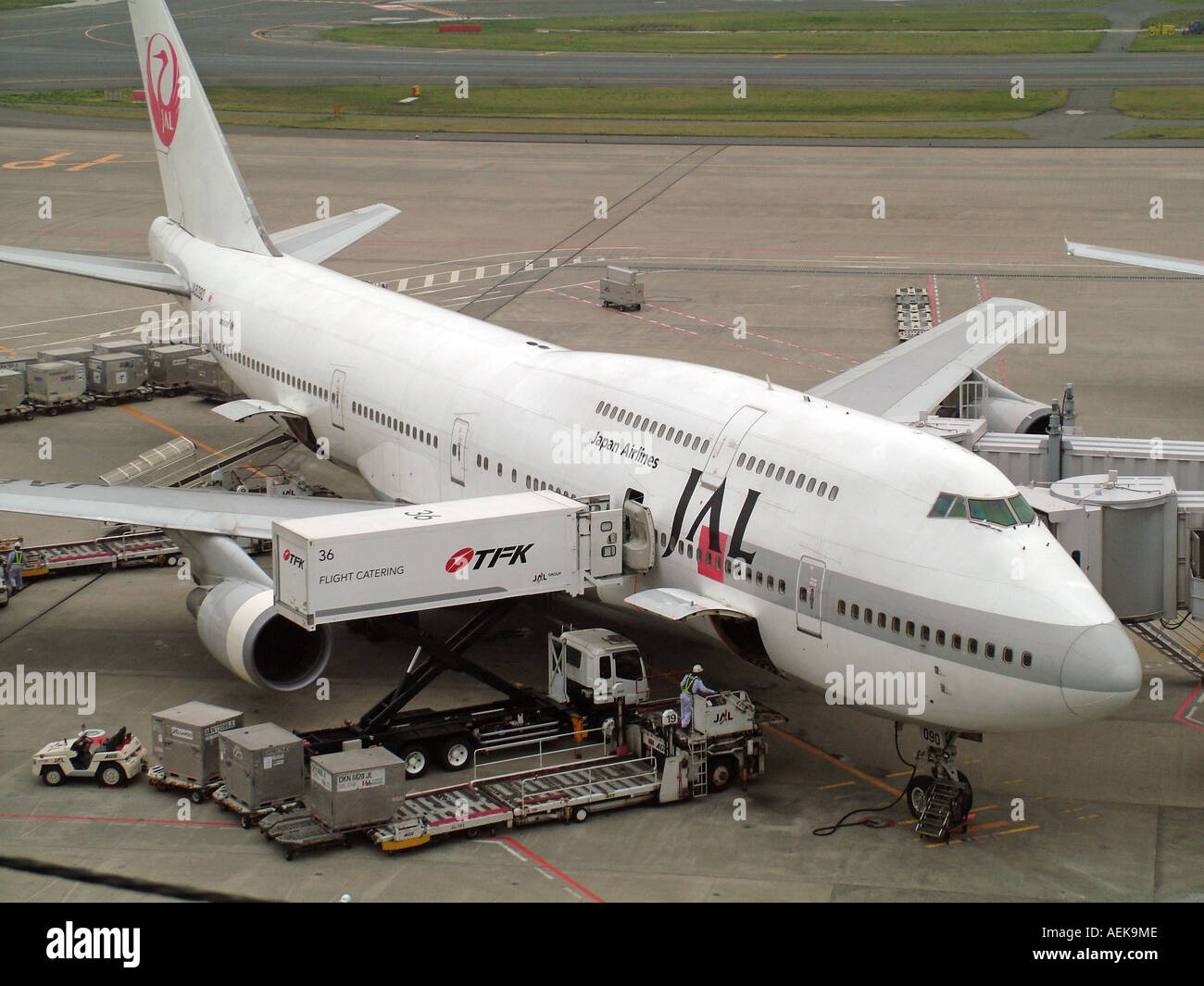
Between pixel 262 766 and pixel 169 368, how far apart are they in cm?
2661

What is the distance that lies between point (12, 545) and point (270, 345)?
7249mm

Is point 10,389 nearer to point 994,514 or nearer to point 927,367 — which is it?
point 927,367

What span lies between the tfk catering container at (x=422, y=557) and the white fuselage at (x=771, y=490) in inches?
69.8

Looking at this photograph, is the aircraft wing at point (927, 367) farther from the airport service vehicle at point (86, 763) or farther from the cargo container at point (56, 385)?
the cargo container at point (56, 385)

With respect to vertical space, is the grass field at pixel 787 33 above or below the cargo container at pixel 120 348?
above

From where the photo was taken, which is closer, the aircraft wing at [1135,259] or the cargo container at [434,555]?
the cargo container at [434,555]

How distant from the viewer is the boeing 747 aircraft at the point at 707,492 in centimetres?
2288

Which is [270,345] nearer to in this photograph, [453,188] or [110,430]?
[110,430]

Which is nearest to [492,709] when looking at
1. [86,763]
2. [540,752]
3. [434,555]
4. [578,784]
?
[540,752]

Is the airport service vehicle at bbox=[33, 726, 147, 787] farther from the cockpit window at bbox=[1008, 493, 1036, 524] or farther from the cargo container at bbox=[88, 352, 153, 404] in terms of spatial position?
the cargo container at bbox=[88, 352, 153, 404]

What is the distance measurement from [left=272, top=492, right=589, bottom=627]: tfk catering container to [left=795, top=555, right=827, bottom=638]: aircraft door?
387 centimetres

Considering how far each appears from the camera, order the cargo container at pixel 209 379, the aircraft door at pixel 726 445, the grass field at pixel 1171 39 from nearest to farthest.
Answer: the aircraft door at pixel 726 445
the cargo container at pixel 209 379
the grass field at pixel 1171 39

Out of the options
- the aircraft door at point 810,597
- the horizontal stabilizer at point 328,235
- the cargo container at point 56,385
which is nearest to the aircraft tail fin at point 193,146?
the horizontal stabilizer at point 328,235

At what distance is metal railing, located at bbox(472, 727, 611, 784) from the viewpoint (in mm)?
26125
